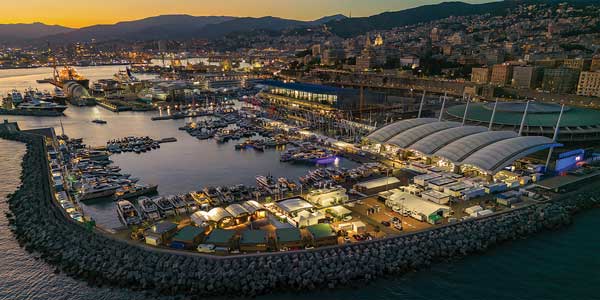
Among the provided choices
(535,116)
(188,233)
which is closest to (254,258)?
(188,233)

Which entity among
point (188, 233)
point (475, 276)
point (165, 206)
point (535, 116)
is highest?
point (535, 116)

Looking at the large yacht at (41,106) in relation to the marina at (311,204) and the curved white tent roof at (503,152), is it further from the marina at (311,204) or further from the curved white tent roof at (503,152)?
the curved white tent roof at (503,152)

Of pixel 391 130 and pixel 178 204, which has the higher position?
pixel 391 130

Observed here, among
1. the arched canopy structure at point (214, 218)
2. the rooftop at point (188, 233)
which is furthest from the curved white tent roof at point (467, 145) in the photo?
the rooftop at point (188, 233)

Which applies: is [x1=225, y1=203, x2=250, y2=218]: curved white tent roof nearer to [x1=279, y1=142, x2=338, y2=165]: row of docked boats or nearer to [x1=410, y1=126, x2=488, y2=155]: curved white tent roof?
[x1=279, y1=142, x2=338, y2=165]: row of docked boats

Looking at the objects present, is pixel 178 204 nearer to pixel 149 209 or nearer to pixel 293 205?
pixel 149 209

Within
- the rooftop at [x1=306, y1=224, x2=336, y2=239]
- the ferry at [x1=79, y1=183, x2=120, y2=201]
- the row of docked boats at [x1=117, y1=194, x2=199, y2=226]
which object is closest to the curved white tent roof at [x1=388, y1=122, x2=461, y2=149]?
the rooftop at [x1=306, y1=224, x2=336, y2=239]
